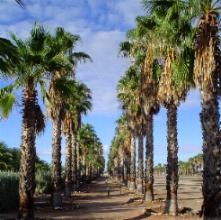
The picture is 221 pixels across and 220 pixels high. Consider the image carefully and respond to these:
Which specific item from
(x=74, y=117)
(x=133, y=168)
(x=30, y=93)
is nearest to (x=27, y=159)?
(x=30, y=93)

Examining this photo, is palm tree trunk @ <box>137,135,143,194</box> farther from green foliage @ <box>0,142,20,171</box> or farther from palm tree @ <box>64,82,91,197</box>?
green foliage @ <box>0,142,20,171</box>

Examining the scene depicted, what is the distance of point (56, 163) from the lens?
31.6 m

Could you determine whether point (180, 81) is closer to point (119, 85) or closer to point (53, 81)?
point (53, 81)

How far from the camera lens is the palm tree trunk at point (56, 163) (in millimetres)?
31188

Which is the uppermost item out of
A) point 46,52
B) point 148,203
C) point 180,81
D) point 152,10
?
point 152,10

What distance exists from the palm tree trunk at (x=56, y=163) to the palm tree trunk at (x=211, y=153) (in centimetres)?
1645

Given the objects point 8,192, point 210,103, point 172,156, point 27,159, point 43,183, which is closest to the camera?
point 210,103

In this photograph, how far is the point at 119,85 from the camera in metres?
46.2

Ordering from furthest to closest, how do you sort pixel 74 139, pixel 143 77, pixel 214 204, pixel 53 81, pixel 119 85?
pixel 74 139, pixel 119 85, pixel 143 77, pixel 53 81, pixel 214 204

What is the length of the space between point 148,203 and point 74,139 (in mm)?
21967

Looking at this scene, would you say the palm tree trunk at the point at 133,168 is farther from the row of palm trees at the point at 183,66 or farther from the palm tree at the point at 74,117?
the row of palm trees at the point at 183,66

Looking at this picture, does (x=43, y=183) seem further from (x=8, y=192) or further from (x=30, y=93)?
(x=30, y=93)

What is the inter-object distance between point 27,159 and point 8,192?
940 centimetres

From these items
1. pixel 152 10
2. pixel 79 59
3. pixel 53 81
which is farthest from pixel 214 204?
pixel 79 59
